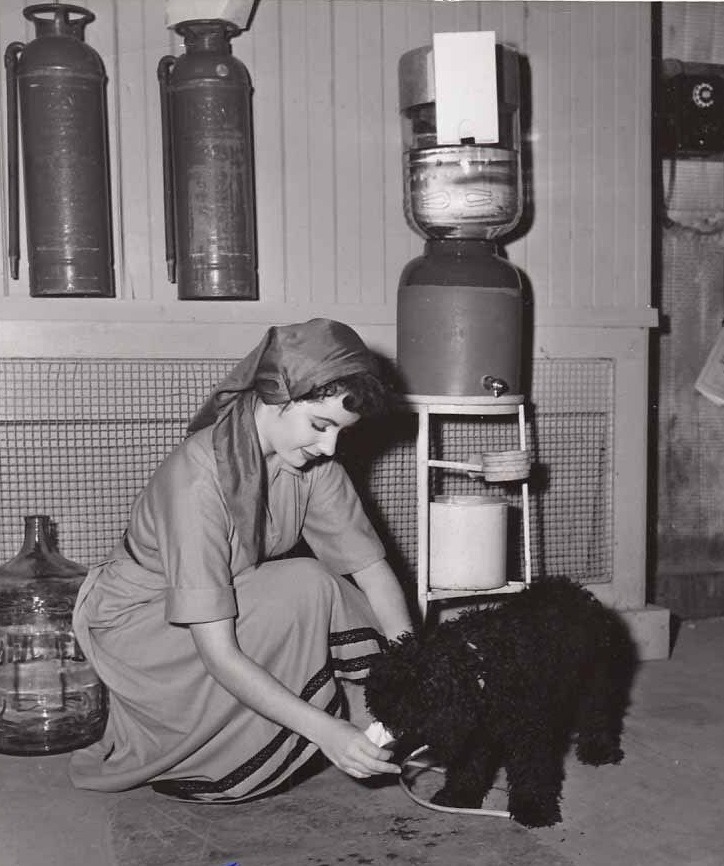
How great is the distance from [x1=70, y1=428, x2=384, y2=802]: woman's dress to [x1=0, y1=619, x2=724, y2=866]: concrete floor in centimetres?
7

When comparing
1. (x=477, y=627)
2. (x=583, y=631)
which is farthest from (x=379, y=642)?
(x=583, y=631)

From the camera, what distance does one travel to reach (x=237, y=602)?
2127 millimetres

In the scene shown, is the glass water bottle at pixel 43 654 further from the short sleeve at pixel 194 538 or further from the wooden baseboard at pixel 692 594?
the wooden baseboard at pixel 692 594

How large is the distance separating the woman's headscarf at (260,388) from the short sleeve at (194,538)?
35 mm

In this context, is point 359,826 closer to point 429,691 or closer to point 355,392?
point 429,691

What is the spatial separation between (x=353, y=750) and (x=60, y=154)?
173 centimetres

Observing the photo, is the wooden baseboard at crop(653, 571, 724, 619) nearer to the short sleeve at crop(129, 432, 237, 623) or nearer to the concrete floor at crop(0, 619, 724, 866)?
the concrete floor at crop(0, 619, 724, 866)

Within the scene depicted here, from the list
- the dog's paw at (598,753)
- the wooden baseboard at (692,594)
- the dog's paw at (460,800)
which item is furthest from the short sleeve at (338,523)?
the wooden baseboard at (692,594)

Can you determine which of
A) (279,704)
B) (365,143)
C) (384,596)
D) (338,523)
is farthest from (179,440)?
(279,704)

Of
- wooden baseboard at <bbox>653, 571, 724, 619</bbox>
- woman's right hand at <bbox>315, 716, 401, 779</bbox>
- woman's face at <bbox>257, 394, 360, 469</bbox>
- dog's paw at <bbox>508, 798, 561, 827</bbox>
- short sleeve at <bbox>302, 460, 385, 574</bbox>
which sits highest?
woman's face at <bbox>257, 394, 360, 469</bbox>

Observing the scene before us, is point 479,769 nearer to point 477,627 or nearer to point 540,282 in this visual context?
point 477,627

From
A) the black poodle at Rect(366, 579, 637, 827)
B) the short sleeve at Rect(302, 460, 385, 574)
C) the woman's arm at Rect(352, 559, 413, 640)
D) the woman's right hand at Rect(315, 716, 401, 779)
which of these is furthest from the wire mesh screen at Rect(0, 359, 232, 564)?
the woman's right hand at Rect(315, 716, 401, 779)

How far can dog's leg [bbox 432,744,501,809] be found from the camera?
7.06 ft

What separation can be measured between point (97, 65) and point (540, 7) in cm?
138
